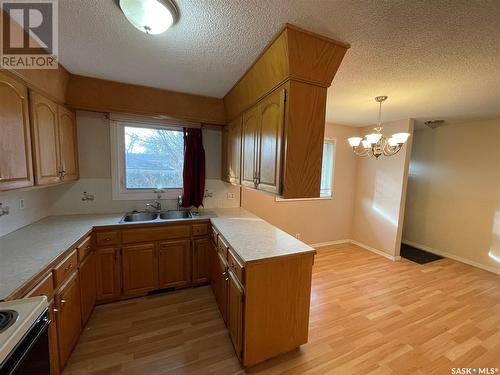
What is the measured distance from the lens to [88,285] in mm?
1952

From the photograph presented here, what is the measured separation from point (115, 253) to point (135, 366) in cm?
105

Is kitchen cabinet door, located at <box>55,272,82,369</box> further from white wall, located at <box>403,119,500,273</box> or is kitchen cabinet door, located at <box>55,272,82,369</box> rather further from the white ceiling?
white wall, located at <box>403,119,500,273</box>

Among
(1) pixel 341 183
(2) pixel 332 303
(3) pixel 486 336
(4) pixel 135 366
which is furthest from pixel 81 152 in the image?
(3) pixel 486 336

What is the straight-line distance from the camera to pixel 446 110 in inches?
110

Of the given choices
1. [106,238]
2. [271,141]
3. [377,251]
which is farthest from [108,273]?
[377,251]

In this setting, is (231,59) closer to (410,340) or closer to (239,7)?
(239,7)

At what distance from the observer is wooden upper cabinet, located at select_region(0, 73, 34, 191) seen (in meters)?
1.32

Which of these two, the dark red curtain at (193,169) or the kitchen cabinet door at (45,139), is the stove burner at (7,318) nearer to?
the kitchen cabinet door at (45,139)

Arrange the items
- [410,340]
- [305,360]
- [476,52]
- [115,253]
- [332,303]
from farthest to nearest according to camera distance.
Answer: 1. [332,303]
2. [115,253]
3. [410,340]
4. [305,360]
5. [476,52]

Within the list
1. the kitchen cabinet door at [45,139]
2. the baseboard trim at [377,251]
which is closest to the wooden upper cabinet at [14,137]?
the kitchen cabinet door at [45,139]

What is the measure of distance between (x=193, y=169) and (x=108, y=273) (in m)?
1.50

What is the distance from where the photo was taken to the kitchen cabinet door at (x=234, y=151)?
2.42 m

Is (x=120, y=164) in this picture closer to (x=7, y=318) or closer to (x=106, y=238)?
(x=106, y=238)

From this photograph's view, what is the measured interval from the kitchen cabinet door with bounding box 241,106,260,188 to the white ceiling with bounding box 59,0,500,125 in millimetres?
418
